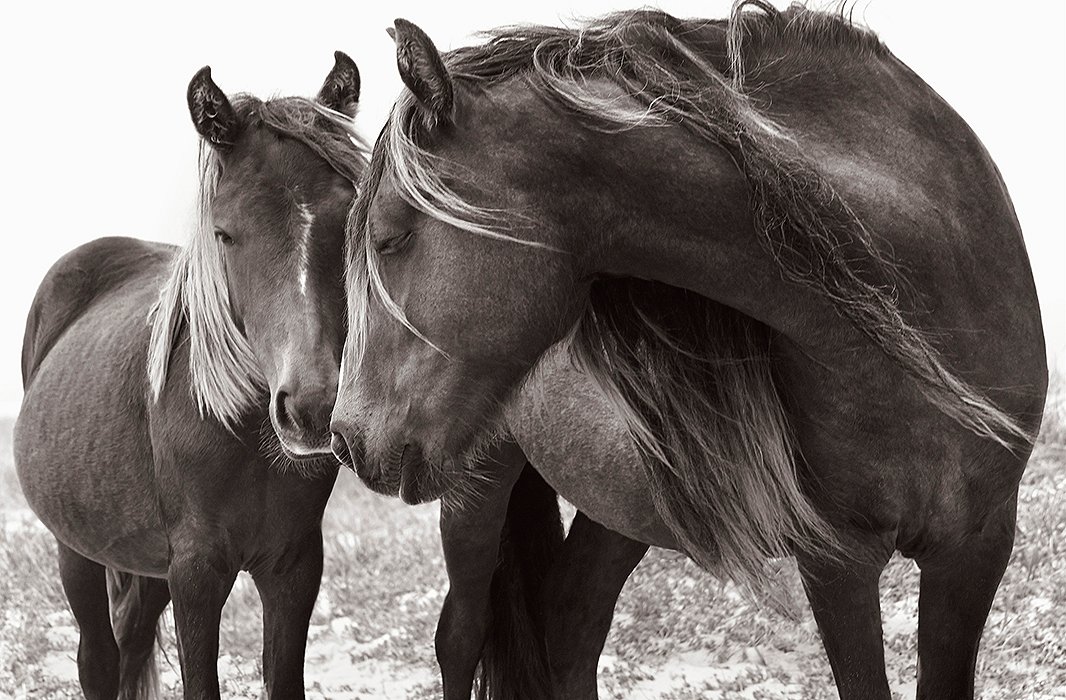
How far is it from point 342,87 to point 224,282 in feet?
2.27

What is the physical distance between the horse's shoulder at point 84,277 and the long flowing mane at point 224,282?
158cm

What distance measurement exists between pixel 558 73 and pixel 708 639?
A: 3.82 m

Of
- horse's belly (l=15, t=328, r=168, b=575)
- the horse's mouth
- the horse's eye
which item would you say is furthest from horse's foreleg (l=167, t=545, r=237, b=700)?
the horse's eye

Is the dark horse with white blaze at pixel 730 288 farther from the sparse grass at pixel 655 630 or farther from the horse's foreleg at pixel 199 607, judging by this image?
the sparse grass at pixel 655 630

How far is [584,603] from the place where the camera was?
431cm

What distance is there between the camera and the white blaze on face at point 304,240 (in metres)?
3.19

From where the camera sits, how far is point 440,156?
92.8 inches

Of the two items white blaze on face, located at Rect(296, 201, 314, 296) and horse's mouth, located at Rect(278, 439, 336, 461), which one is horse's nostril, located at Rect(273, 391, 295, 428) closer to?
horse's mouth, located at Rect(278, 439, 336, 461)

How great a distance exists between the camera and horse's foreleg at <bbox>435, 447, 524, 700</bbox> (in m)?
4.21

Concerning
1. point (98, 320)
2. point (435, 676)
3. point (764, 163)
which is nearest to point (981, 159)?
point (764, 163)

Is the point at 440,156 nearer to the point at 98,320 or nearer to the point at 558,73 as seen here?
the point at 558,73

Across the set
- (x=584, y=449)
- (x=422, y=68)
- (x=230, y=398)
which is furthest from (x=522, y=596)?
(x=422, y=68)

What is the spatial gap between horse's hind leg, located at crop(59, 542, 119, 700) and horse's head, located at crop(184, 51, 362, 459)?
5.77 ft

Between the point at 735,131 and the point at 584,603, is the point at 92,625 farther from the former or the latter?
the point at 735,131
